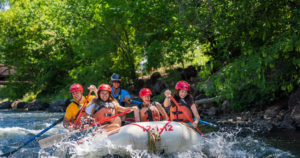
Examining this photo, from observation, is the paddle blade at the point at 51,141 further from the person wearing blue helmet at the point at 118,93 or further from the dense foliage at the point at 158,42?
the dense foliage at the point at 158,42

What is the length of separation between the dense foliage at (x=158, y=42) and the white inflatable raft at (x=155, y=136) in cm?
202

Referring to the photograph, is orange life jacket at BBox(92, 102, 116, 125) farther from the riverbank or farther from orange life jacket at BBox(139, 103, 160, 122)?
the riverbank

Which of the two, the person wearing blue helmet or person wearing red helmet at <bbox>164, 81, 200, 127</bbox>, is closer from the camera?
person wearing red helmet at <bbox>164, 81, 200, 127</bbox>

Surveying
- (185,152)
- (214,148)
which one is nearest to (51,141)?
(185,152)

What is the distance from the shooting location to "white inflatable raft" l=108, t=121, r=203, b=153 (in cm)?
556

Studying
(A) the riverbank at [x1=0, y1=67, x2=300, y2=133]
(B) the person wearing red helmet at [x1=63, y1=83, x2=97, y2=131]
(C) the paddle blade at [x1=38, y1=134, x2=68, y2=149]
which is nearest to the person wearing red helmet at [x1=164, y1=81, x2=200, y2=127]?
(B) the person wearing red helmet at [x1=63, y1=83, x2=97, y2=131]

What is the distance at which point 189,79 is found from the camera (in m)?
16.1

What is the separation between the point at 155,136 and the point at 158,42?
31.4ft

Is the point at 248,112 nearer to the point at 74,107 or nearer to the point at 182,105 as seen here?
the point at 182,105

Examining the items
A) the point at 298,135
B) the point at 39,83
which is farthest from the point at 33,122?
the point at 39,83

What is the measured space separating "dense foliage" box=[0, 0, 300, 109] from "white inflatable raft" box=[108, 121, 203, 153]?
202cm

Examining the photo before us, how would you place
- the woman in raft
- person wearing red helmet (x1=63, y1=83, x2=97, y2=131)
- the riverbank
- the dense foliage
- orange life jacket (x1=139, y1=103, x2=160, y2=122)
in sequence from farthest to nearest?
the riverbank → the dense foliage → person wearing red helmet (x1=63, y1=83, x2=97, y2=131) → orange life jacket (x1=139, y1=103, x2=160, y2=122) → the woman in raft

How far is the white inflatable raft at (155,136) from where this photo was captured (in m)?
5.56

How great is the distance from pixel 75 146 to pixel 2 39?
2008 centimetres
